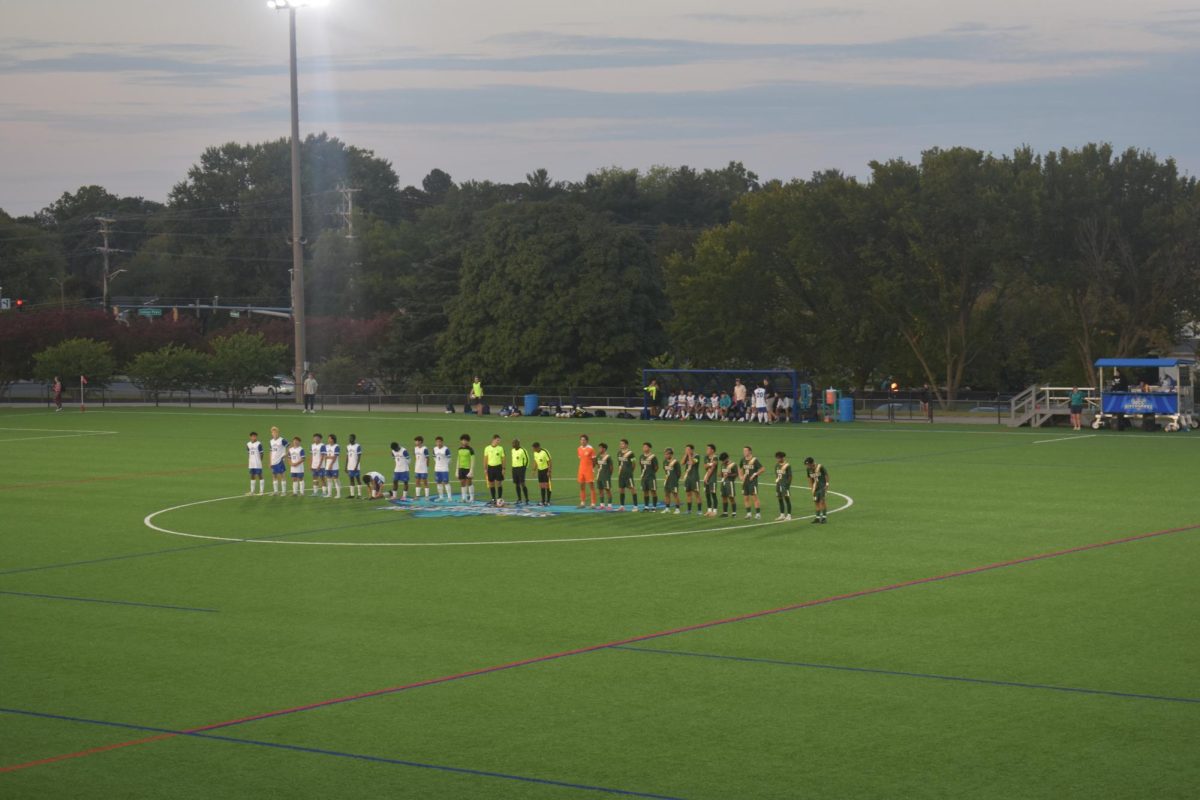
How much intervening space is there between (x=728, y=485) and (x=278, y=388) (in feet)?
263

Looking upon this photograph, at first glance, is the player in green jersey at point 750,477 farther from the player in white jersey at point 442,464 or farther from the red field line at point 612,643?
the player in white jersey at point 442,464

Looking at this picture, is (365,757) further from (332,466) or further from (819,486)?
(332,466)

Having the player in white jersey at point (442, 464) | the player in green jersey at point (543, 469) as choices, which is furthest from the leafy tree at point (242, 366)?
the player in green jersey at point (543, 469)

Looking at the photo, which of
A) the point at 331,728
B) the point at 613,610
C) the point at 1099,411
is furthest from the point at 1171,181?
the point at 331,728

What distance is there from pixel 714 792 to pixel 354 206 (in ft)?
495

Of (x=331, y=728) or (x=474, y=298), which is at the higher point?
(x=474, y=298)

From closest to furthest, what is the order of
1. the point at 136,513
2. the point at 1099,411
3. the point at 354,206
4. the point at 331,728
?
1. the point at 331,728
2. the point at 136,513
3. the point at 1099,411
4. the point at 354,206

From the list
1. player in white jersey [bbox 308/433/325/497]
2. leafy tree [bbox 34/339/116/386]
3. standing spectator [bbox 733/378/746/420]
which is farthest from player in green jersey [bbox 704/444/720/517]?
leafy tree [bbox 34/339/116/386]

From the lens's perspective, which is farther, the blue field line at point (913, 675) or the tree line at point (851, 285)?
the tree line at point (851, 285)

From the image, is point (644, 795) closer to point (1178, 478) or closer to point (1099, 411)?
point (1178, 478)

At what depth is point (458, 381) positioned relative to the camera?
82.2 metres

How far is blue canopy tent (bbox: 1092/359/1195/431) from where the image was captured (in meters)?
54.3

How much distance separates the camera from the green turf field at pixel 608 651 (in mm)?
12789

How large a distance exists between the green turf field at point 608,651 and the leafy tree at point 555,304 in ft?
142
